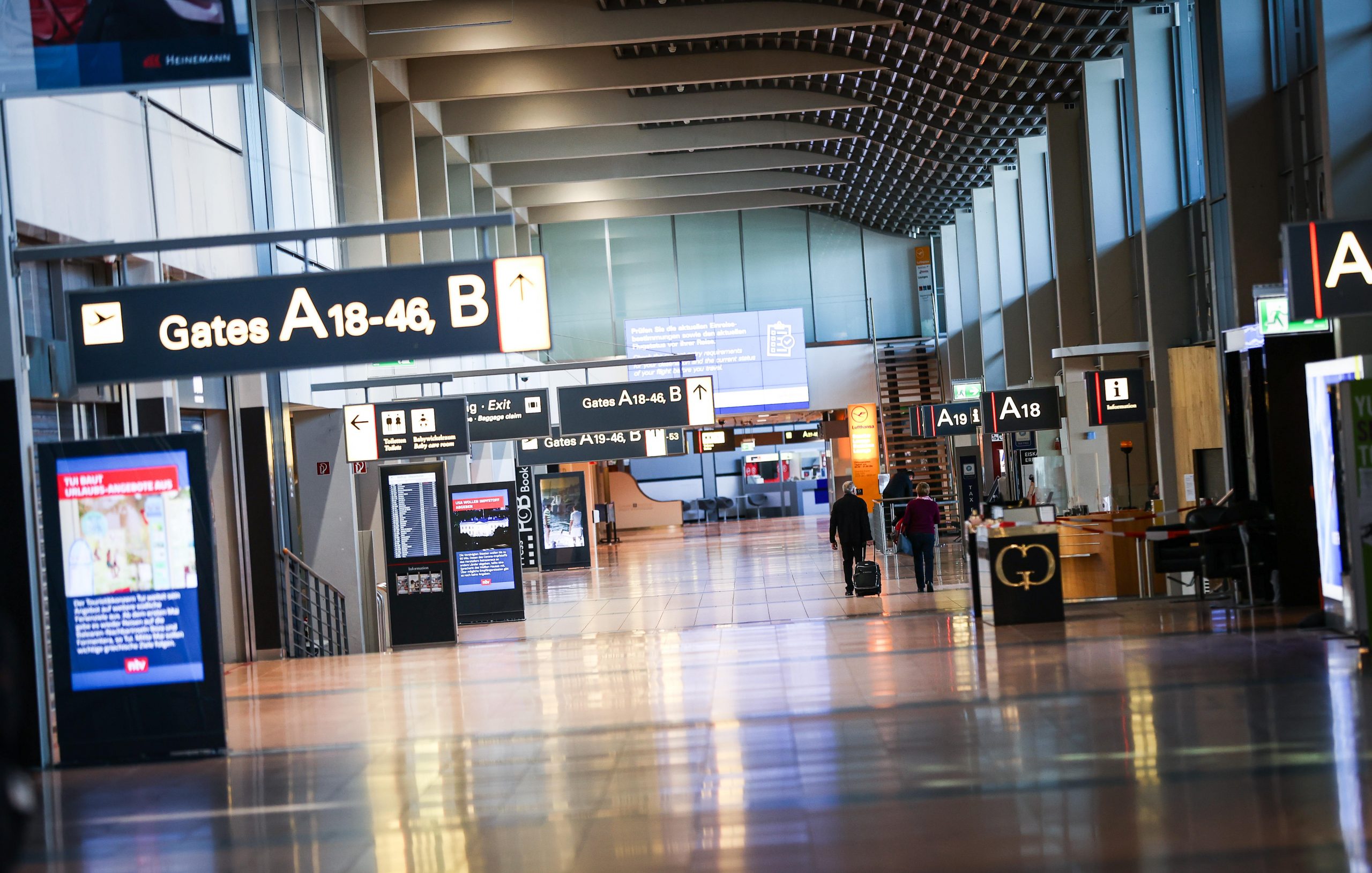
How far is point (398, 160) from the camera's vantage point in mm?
20016

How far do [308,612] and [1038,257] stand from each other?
1488 cm

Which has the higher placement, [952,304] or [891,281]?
[891,281]

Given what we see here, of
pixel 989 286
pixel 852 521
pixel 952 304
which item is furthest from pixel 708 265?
pixel 852 521

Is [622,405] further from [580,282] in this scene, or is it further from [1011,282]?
[580,282]

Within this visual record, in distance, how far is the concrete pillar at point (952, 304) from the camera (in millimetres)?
32250

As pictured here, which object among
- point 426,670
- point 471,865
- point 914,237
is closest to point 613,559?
point 914,237

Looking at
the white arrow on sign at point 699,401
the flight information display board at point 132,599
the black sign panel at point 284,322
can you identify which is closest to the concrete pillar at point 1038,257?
the white arrow on sign at point 699,401

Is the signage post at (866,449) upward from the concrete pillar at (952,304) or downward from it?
downward

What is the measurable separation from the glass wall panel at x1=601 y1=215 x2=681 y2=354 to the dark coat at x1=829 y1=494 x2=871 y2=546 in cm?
1793

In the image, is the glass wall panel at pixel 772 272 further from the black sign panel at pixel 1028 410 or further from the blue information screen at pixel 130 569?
the blue information screen at pixel 130 569

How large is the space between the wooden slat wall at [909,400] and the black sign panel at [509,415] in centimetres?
1763

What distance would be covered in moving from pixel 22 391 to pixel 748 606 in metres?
9.37

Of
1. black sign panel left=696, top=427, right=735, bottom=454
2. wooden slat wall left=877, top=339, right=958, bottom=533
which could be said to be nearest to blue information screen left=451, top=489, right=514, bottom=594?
wooden slat wall left=877, top=339, right=958, bottom=533

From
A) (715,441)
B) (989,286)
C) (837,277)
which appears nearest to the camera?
(989,286)
